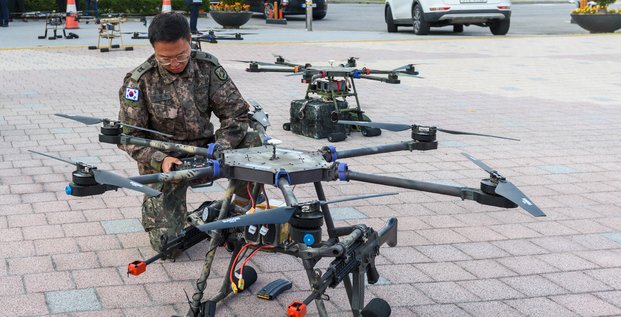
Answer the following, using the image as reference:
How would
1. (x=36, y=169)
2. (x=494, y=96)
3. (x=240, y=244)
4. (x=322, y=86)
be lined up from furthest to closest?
(x=494, y=96) → (x=322, y=86) → (x=36, y=169) → (x=240, y=244)

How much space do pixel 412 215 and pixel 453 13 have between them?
14.2 metres

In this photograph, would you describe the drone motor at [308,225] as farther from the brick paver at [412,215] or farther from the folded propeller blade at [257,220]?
the brick paver at [412,215]

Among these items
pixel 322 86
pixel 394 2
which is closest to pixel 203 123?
pixel 322 86

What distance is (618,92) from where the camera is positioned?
11.6m

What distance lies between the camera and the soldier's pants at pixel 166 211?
500cm

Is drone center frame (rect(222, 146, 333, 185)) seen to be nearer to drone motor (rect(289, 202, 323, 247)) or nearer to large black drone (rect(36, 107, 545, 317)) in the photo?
large black drone (rect(36, 107, 545, 317))

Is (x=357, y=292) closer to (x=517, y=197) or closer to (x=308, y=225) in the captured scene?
(x=308, y=225)

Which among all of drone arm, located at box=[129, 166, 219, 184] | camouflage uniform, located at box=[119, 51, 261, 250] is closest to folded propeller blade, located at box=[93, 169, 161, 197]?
drone arm, located at box=[129, 166, 219, 184]

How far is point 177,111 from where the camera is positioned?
4.95 meters

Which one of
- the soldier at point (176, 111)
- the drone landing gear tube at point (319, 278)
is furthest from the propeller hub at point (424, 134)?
the soldier at point (176, 111)

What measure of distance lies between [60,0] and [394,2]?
410 inches

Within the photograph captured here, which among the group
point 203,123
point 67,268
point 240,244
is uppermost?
point 203,123

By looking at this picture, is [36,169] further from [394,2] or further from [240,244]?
[394,2]

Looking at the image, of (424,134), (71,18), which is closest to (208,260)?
(424,134)
